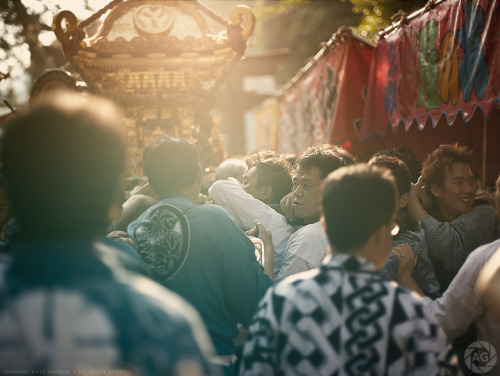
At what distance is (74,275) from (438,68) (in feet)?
12.2

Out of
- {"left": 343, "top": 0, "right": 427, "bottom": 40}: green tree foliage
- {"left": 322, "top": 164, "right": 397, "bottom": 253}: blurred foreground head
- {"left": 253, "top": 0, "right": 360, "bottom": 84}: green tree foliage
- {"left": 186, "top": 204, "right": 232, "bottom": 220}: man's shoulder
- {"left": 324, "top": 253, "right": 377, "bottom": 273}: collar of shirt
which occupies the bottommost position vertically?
{"left": 186, "top": 204, "right": 232, "bottom": 220}: man's shoulder

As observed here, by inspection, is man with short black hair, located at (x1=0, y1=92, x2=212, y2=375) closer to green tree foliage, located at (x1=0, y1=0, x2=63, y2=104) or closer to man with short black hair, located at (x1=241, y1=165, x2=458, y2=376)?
man with short black hair, located at (x1=241, y1=165, x2=458, y2=376)

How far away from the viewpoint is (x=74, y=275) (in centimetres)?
108

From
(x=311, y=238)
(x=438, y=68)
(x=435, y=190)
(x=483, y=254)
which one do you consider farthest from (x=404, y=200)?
(x=438, y=68)

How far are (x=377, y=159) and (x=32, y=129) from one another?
7.55 feet

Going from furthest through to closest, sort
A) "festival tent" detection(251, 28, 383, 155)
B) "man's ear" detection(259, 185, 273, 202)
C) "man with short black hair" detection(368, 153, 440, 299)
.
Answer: "festival tent" detection(251, 28, 383, 155) → "man's ear" detection(259, 185, 273, 202) → "man with short black hair" detection(368, 153, 440, 299)

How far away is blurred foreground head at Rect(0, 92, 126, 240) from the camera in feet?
3.82

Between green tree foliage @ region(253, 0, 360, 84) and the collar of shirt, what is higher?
green tree foliage @ region(253, 0, 360, 84)

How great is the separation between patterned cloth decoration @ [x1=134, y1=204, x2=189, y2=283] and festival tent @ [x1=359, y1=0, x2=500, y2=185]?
7.19 feet

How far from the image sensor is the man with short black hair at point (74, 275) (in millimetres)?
1049

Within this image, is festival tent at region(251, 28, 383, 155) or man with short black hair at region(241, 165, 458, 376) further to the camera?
festival tent at region(251, 28, 383, 155)

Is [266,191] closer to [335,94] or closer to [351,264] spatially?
[351,264]

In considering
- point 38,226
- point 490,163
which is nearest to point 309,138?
point 490,163

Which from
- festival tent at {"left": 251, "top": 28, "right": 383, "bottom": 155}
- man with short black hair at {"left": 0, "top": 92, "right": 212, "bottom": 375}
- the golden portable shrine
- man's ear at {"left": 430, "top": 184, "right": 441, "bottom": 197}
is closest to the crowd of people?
man with short black hair at {"left": 0, "top": 92, "right": 212, "bottom": 375}
